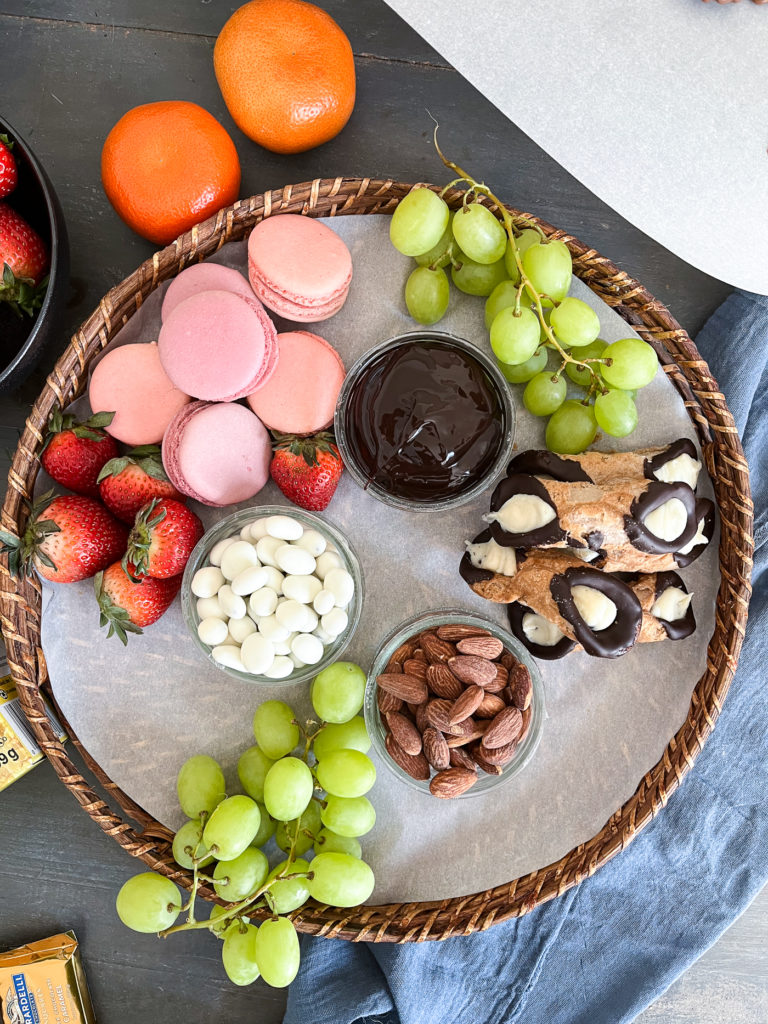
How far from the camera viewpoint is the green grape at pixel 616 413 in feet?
3.22

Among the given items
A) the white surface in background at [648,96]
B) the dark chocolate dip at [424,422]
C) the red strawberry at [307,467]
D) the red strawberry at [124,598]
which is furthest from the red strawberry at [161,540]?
the white surface in background at [648,96]

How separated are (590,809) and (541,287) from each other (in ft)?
2.29

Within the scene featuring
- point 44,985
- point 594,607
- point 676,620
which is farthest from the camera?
point 44,985

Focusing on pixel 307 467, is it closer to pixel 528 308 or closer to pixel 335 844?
pixel 528 308

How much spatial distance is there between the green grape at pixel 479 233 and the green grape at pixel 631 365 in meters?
0.20

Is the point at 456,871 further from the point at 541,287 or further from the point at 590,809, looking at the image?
the point at 541,287

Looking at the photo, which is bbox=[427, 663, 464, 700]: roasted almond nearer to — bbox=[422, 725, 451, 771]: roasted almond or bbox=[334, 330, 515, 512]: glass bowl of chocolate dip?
bbox=[422, 725, 451, 771]: roasted almond

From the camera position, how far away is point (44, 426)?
1026 mm

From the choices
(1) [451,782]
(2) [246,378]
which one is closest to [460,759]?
(1) [451,782]

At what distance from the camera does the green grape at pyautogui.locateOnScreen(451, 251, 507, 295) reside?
103cm

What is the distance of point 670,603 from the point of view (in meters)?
0.99

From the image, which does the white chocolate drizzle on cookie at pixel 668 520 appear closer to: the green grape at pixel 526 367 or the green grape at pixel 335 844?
the green grape at pixel 526 367

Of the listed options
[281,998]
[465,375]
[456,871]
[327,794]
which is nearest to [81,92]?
[465,375]

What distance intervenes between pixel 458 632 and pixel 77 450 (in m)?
0.54
